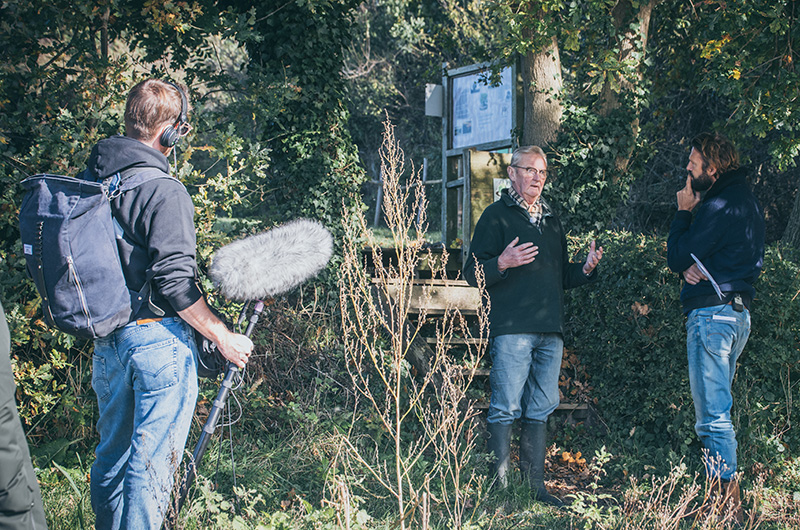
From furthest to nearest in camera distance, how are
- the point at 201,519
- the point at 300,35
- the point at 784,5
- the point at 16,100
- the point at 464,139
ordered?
the point at 464,139 < the point at 300,35 < the point at 784,5 < the point at 16,100 < the point at 201,519

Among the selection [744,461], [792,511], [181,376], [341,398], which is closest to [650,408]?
[744,461]

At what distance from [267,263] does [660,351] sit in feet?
10.7

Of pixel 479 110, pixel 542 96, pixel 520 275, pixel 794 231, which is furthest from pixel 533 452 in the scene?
pixel 479 110

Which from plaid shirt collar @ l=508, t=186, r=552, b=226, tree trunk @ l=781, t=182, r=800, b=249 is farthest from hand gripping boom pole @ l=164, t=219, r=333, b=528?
tree trunk @ l=781, t=182, r=800, b=249

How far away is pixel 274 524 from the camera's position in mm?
3045

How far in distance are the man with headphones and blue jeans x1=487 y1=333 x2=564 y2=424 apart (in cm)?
199

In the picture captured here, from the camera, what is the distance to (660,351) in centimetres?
491

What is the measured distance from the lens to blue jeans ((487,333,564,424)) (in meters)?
4.24

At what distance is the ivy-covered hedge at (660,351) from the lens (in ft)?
14.8

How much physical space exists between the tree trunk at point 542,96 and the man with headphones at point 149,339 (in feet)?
16.3

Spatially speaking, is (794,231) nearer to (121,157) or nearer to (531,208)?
(531,208)

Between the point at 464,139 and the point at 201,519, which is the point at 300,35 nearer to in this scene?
the point at 464,139

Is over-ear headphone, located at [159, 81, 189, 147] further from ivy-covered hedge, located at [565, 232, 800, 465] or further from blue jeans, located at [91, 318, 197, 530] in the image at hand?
ivy-covered hedge, located at [565, 232, 800, 465]

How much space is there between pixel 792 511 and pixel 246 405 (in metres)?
3.64
